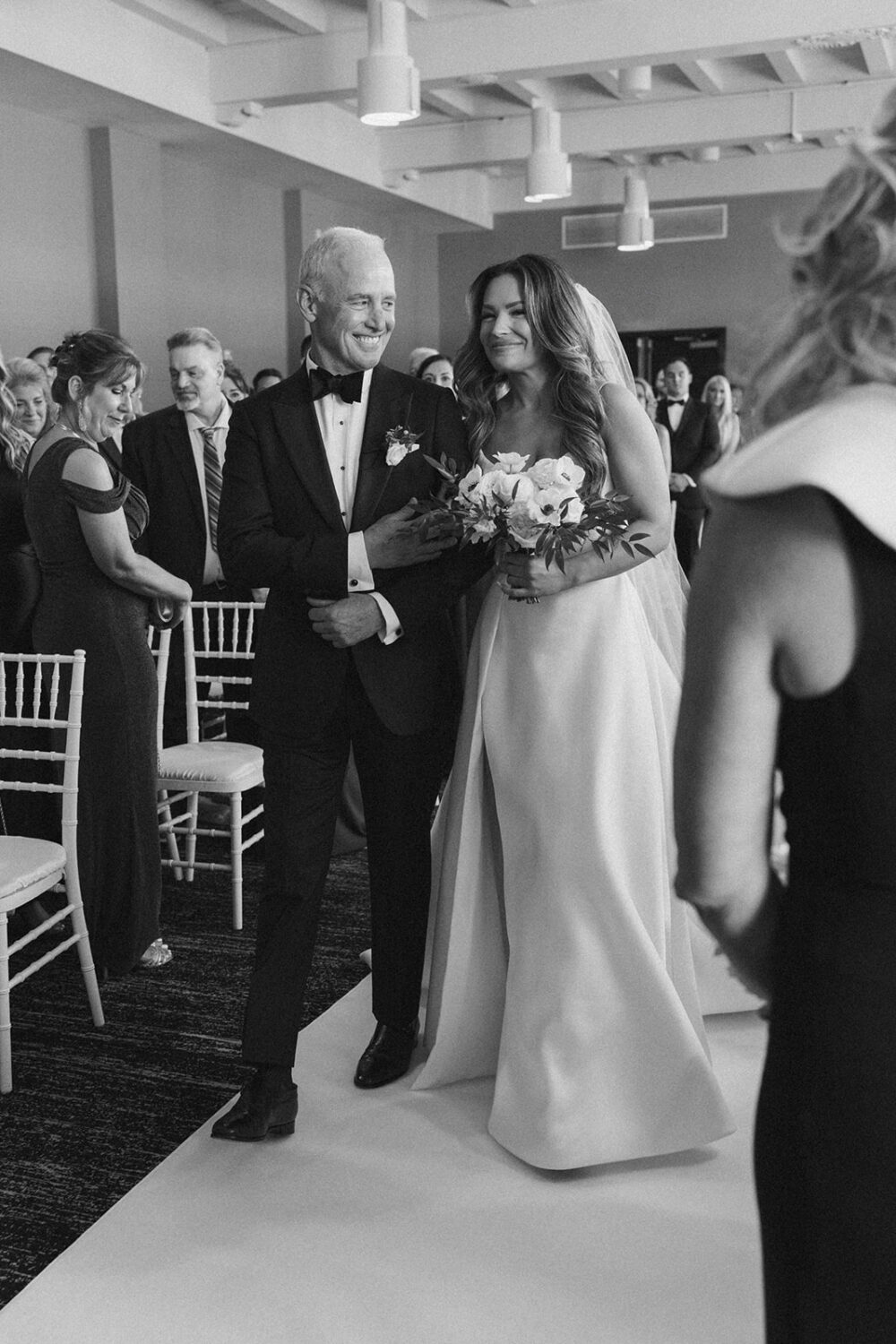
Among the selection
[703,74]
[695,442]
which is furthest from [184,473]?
Answer: [703,74]

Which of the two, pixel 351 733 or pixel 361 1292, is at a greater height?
pixel 351 733

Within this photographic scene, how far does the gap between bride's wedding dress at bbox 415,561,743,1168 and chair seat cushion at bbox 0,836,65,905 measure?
3.30 feet

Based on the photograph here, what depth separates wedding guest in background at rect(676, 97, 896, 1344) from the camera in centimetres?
98

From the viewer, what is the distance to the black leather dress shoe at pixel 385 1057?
321cm

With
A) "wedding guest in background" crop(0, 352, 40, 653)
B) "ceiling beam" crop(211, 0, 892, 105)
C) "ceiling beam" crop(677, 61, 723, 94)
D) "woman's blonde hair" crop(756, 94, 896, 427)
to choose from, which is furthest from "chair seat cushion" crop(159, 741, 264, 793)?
"ceiling beam" crop(677, 61, 723, 94)

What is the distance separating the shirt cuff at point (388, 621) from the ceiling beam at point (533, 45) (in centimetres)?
753

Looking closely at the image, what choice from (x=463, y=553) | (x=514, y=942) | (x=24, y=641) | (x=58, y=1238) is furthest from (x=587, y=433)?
(x=24, y=641)

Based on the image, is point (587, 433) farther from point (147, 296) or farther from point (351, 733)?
point (147, 296)

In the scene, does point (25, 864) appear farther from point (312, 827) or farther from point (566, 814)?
point (566, 814)

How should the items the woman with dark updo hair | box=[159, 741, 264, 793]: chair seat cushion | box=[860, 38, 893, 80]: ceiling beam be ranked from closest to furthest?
the woman with dark updo hair
box=[159, 741, 264, 793]: chair seat cushion
box=[860, 38, 893, 80]: ceiling beam

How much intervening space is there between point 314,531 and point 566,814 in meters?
0.80

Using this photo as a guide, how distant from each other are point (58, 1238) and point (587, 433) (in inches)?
76.2

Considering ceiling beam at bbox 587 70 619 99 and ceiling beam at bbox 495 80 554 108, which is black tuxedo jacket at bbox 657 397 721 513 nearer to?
ceiling beam at bbox 587 70 619 99

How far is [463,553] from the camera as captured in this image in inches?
118
